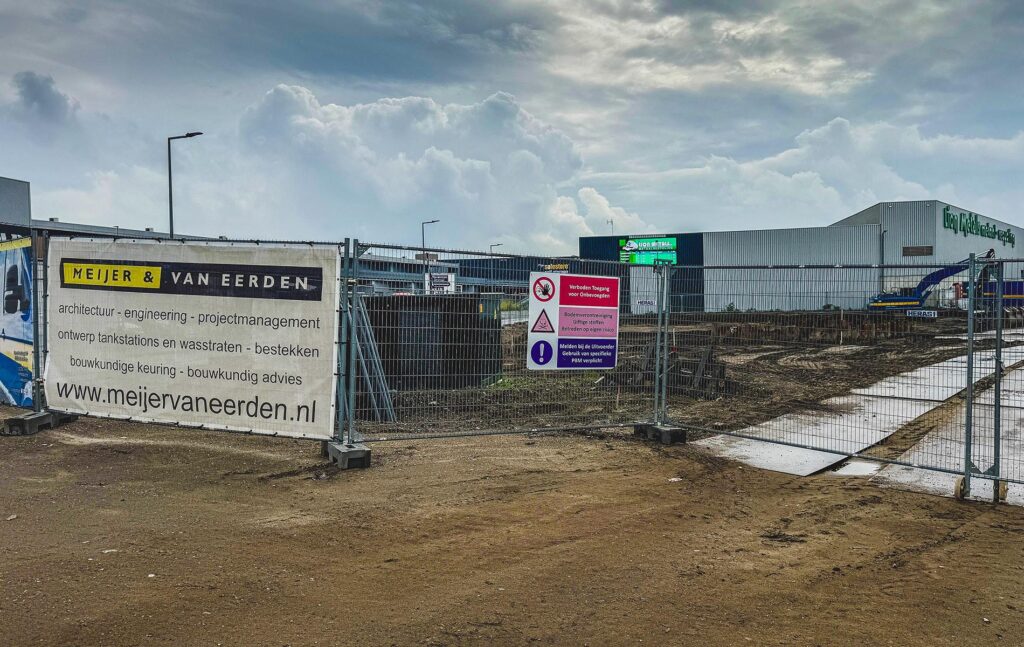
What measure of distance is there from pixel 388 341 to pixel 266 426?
120 inches

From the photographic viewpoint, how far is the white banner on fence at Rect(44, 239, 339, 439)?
748 cm

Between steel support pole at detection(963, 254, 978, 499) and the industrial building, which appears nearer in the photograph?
steel support pole at detection(963, 254, 978, 499)

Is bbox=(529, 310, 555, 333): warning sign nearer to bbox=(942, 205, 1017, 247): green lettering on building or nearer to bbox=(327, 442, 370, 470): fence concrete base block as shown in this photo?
bbox=(327, 442, 370, 470): fence concrete base block

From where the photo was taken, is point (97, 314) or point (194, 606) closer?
point (194, 606)

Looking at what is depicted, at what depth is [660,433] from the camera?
29.7 ft

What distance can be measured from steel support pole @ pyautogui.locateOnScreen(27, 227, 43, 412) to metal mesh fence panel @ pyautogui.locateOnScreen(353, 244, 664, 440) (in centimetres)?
386

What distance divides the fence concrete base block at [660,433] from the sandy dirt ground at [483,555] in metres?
1.09

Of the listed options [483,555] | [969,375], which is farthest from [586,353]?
[483,555]

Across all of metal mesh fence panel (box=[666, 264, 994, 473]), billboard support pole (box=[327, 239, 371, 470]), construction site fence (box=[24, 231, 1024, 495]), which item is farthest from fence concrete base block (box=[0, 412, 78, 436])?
metal mesh fence panel (box=[666, 264, 994, 473])

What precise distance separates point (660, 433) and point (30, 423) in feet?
25.7

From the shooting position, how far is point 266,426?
7.61 metres

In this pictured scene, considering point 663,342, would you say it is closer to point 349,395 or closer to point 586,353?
point 586,353

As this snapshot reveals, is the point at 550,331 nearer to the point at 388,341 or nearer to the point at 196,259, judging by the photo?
the point at 388,341

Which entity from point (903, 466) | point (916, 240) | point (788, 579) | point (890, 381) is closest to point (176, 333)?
point (788, 579)
